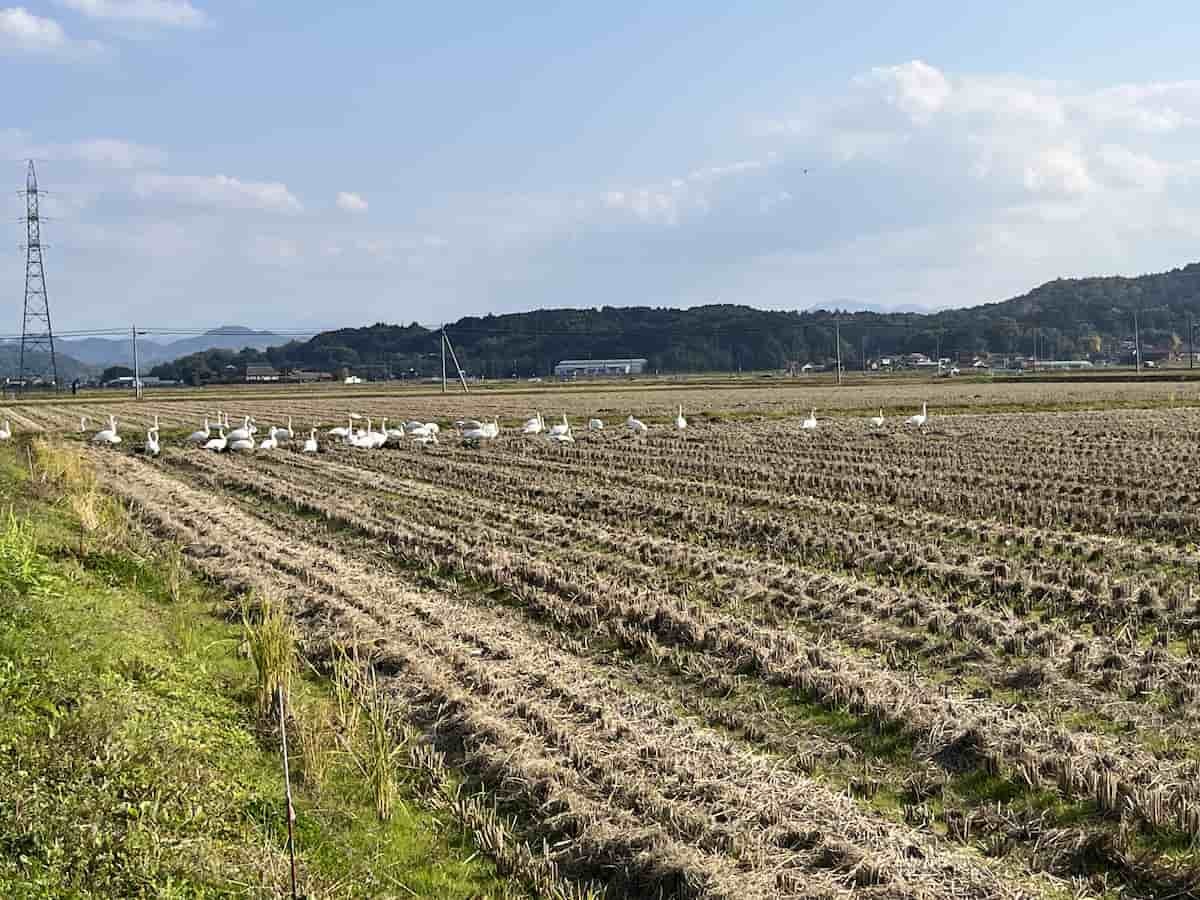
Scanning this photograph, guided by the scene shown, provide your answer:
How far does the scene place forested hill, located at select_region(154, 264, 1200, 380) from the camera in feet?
456

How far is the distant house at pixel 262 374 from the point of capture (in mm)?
107075

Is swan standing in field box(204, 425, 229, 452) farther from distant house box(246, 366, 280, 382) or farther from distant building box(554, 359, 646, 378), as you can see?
distant building box(554, 359, 646, 378)

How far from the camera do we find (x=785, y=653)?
805 cm

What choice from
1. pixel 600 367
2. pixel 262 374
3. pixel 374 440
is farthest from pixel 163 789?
pixel 600 367

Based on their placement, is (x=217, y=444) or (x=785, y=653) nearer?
(x=785, y=653)

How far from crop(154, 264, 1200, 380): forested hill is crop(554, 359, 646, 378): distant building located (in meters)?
2.75

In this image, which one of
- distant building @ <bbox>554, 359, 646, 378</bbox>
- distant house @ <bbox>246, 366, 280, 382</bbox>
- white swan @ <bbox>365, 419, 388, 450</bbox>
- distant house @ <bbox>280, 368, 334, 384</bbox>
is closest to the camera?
white swan @ <bbox>365, 419, 388, 450</bbox>

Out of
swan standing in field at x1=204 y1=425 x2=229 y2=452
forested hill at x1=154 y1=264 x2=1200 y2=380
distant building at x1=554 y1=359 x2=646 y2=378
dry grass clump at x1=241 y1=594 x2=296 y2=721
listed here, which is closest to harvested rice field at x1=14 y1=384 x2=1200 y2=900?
dry grass clump at x1=241 y1=594 x2=296 y2=721

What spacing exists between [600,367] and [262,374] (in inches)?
1490

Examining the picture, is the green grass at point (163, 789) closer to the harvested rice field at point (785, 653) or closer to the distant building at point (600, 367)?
the harvested rice field at point (785, 653)

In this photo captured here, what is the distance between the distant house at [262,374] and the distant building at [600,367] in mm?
30600

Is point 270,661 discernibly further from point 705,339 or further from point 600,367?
point 705,339

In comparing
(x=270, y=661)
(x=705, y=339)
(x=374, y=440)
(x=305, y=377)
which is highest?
(x=705, y=339)

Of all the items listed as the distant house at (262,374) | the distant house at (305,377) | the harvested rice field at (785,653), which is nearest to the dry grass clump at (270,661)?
the harvested rice field at (785,653)
